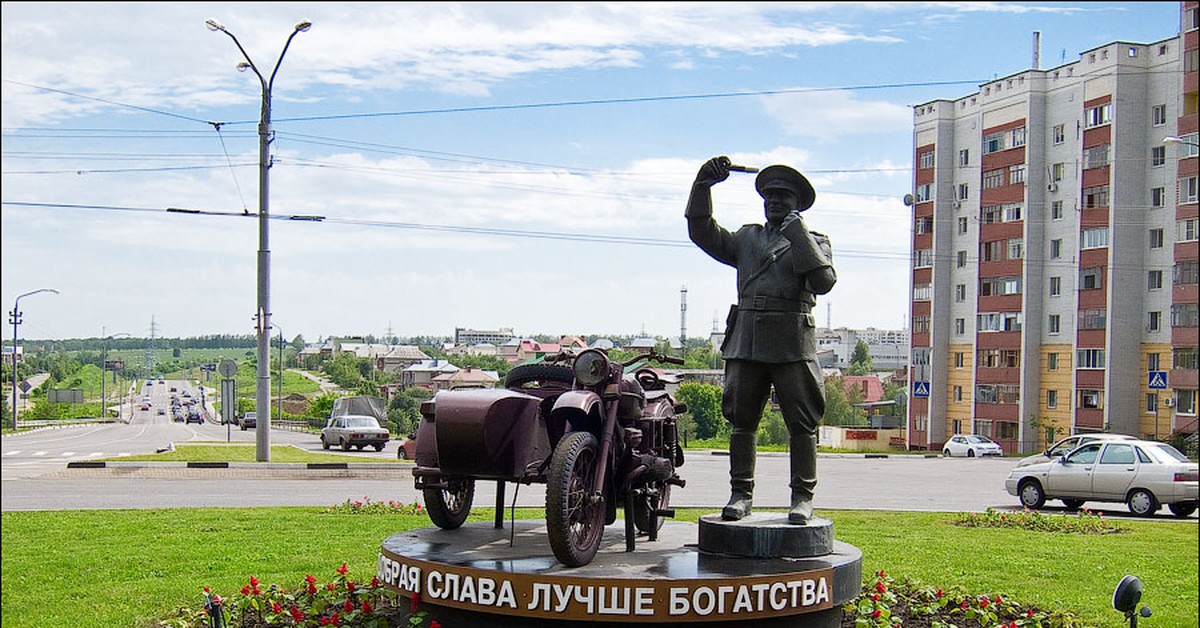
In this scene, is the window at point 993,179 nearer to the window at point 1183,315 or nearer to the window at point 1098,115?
the window at point 1098,115

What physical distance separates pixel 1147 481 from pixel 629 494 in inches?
545

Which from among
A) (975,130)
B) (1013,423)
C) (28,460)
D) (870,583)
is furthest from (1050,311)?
(870,583)

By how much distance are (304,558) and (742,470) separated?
4.75m

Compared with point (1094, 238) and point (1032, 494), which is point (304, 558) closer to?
point (1032, 494)

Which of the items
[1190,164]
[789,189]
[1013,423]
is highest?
[1190,164]

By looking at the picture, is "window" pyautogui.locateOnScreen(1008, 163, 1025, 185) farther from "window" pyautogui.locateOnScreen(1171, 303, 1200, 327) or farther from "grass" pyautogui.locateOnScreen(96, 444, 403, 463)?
"grass" pyautogui.locateOnScreen(96, 444, 403, 463)

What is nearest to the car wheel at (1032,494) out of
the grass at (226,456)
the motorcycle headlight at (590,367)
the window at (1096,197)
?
the grass at (226,456)

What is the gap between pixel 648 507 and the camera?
28.0 ft

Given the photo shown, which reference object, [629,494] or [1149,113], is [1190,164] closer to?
[1149,113]

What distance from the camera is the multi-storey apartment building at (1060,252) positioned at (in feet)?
162

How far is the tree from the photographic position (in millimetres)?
57062

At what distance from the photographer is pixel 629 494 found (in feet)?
26.3

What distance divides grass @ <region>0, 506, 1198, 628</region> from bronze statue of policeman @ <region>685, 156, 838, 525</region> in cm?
245

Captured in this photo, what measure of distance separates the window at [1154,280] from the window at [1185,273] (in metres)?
1.17
